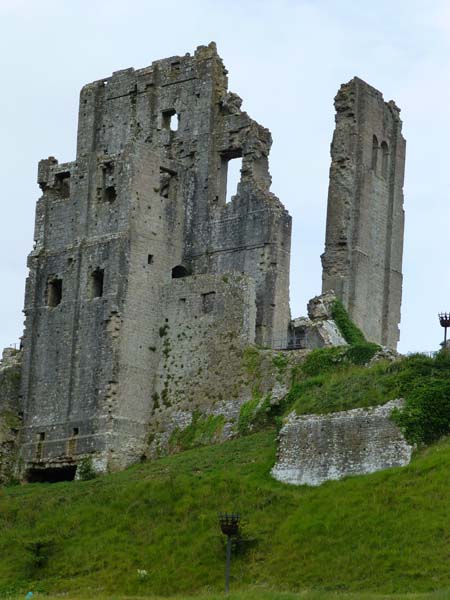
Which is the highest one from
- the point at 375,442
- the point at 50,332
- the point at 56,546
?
the point at 50,332

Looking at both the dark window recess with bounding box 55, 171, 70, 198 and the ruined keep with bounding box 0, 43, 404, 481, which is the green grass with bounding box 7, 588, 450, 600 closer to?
the ruined keep with bounding box 0, 43, 404, 481

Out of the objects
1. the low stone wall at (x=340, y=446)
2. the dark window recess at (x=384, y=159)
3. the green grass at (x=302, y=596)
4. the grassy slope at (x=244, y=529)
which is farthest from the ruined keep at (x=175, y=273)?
the green grass at (x=302, y=596)

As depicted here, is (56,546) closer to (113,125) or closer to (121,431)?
(121,431)

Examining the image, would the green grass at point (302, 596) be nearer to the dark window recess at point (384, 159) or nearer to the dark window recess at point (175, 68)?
the dark window recess at point (384, 159)

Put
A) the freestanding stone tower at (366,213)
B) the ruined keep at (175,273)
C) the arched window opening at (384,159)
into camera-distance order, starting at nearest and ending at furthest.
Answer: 1. the ruined keep at (175,273)
2. the freestanding stone tower at (366,213)
3. the arched window opening at (384,159)

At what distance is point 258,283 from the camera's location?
203ft

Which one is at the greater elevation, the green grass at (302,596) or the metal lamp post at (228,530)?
the metal lamp post at (228,530)

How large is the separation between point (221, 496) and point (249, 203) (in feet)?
46.0

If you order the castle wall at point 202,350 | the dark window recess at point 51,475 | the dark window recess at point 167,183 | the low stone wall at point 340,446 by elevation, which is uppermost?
the dark window recess at point 167,183

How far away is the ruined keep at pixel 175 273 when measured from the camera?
60.3m

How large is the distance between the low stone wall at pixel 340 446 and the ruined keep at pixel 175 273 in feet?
15.8

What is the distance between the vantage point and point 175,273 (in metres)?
64.4

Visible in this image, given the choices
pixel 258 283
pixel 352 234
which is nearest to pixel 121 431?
pixel 258 283

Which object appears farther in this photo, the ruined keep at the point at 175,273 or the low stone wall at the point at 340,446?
the ruined keep at the point at 175,273
